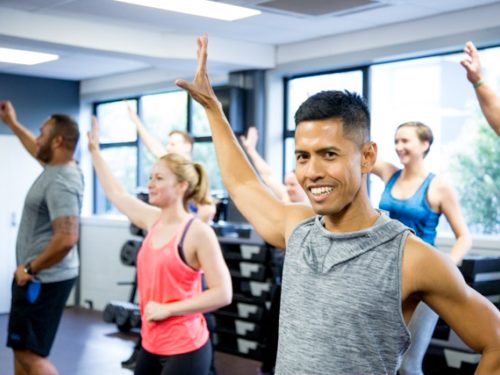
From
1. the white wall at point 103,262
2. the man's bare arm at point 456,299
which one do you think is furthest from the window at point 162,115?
the man's bare arm at point 456,299

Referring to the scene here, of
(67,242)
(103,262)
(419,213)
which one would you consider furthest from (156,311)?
(103,262)

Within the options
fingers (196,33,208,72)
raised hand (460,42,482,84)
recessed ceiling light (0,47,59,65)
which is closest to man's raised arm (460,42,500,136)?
raised hand (460,42,482,84)

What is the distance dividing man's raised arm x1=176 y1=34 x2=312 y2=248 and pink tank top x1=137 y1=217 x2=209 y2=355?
87 cm

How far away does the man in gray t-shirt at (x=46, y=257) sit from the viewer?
3.39 meters

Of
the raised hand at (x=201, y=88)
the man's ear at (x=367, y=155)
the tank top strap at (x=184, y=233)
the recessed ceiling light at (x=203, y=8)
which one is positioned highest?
the recessed ceiling light at (x=203, y=8)

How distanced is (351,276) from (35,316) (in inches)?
88.8

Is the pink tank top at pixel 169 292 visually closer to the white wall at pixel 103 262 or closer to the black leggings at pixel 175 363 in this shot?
the black leggings at pixel 175 363

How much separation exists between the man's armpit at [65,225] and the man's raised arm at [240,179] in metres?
1.57

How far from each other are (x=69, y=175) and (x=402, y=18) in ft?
9.89

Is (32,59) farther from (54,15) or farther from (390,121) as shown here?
(390,121)

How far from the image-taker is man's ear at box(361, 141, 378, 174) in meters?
1.63

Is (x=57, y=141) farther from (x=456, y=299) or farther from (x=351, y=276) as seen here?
(x=456, y=299)

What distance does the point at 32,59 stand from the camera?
7.36 metres

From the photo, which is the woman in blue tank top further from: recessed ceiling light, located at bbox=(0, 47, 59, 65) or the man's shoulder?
recessed ceiling light, located at bbox=(0, 47, 59, 65)
